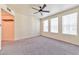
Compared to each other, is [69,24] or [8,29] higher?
[69,24]

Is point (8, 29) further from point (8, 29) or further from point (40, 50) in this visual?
point (40, 50)

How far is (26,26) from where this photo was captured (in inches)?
429

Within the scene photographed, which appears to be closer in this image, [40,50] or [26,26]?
[40,50]

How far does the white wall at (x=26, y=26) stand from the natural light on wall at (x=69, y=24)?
403 centimetres

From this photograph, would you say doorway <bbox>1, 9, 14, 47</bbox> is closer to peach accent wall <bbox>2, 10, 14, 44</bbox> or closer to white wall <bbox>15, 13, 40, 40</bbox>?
peach accent wall <bbox>2, 10, 14, 44</bbox>

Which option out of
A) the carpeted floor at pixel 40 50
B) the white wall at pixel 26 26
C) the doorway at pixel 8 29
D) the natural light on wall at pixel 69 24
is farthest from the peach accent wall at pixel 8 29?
the natural light on wall at pixel 69 24

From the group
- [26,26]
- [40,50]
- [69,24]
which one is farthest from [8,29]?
[69,24]

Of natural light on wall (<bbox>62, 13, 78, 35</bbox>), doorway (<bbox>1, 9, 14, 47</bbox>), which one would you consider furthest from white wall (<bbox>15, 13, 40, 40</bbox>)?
natural light on wall (<bbox>62, 13, 78, 35</bbox>)

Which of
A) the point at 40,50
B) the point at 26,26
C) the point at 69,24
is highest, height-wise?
the point at 69,24

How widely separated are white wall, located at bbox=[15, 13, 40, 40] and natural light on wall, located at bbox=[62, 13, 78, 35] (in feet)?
13.2

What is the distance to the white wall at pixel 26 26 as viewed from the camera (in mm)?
9266

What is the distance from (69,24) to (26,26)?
193 inches

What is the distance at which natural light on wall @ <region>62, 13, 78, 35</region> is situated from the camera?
6955mm
